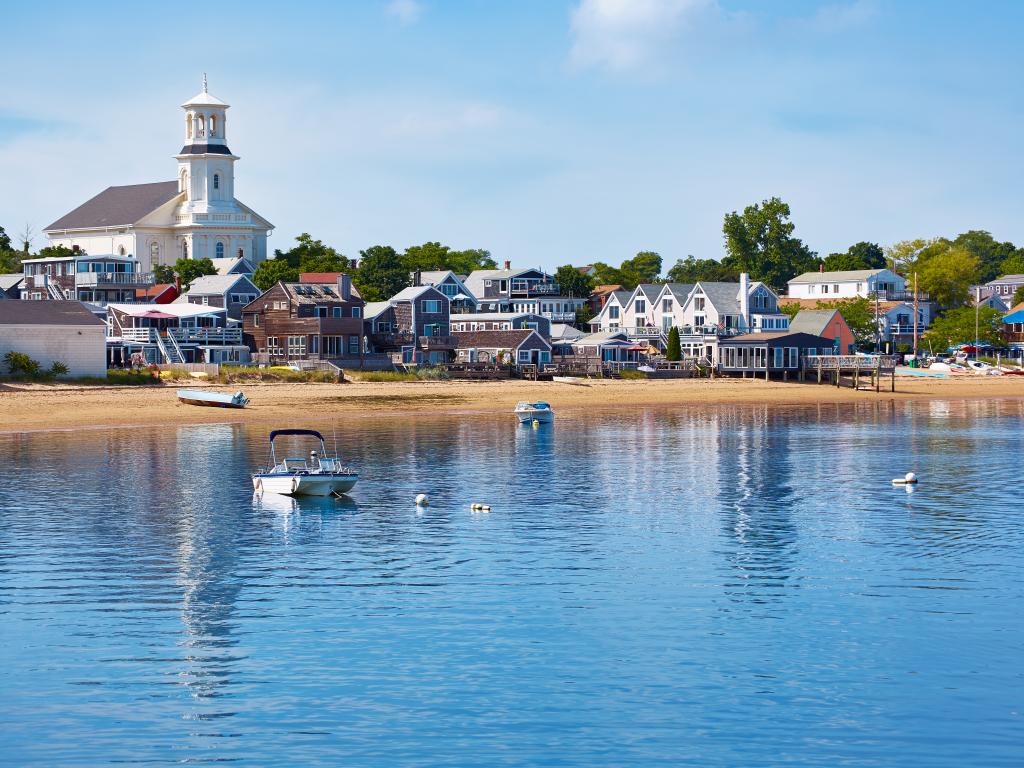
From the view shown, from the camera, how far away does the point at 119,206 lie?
171 metres

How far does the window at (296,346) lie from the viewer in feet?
364

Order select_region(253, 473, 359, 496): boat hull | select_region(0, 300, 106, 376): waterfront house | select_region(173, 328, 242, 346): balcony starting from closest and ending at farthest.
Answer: select_region(253, 473, 359, 496): boat hull
select_region(0, 300, 106, 376): waterfront house
select_region(173, 328, 242, 346): balcony

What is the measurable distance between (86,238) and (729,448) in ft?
419

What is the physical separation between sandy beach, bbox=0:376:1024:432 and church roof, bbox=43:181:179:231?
7887 cm

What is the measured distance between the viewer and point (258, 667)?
24.0 metres

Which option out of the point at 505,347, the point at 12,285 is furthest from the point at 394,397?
the point at 12,285

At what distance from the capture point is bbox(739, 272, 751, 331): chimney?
13488 centimetres

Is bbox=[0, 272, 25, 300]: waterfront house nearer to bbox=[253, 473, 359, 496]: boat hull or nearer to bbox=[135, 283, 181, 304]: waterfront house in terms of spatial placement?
bbox=[135, 283, 181, 304]: waterfront house

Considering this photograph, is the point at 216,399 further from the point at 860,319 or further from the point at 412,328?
the point at 860,319

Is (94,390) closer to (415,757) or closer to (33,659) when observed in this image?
(33,659)

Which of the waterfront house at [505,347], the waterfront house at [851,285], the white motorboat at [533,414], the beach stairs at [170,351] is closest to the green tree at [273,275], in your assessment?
the waterfront house at [505,347]

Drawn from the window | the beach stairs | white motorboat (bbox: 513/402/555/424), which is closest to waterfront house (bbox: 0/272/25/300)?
the beach stairs

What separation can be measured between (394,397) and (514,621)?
213 feet

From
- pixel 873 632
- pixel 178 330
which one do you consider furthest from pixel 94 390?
pixel 873 632
